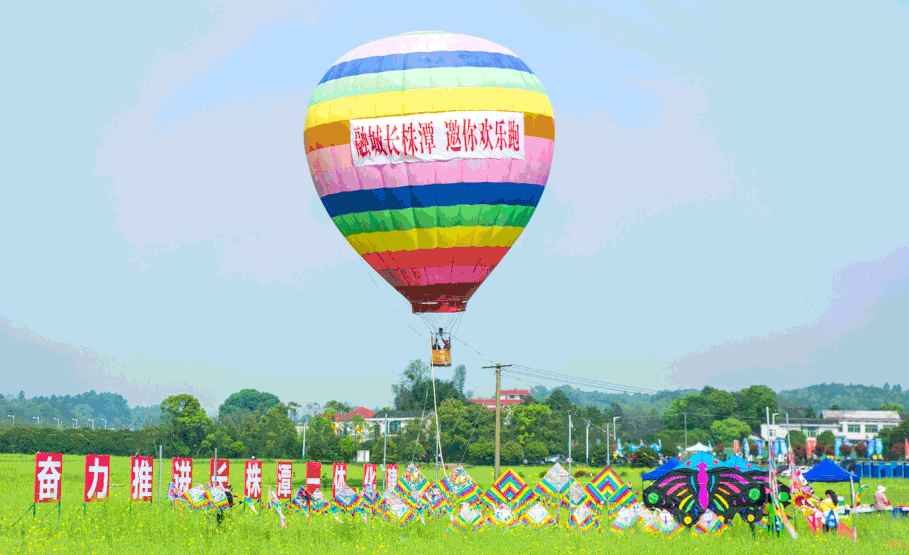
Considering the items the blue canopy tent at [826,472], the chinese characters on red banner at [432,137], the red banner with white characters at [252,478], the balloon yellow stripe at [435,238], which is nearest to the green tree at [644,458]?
the blue canopy tent at [826,472]

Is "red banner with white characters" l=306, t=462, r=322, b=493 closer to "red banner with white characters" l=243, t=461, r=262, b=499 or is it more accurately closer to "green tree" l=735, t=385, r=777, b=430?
"red banner with white characters" l=243, t=461, r=262, b=499

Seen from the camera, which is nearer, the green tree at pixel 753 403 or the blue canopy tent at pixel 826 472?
the blue canopy tent at pixel 826 472

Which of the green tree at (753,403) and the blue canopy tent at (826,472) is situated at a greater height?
the green tree at (753,403)

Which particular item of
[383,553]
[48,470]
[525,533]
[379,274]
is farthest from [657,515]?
[48,470]

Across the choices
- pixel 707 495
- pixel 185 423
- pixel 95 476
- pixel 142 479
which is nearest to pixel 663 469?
pixel 707 495

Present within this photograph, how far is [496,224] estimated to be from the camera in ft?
112

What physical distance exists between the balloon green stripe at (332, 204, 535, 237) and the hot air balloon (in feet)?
0.11

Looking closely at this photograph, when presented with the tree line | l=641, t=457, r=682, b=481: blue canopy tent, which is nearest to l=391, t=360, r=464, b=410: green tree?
the tree line

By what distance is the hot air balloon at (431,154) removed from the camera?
32.3 meters

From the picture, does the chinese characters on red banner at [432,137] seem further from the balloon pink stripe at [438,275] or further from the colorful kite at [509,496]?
the colorful kite at [509,496]

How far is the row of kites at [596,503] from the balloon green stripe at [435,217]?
8.80 m

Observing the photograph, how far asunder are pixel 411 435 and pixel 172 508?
71.9 m

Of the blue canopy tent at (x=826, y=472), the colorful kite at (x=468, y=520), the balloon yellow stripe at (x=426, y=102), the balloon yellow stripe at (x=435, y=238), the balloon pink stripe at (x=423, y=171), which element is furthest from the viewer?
the blue canopy tent at (x=826, y=472)

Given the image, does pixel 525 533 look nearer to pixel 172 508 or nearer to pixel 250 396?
pixel 172 508
